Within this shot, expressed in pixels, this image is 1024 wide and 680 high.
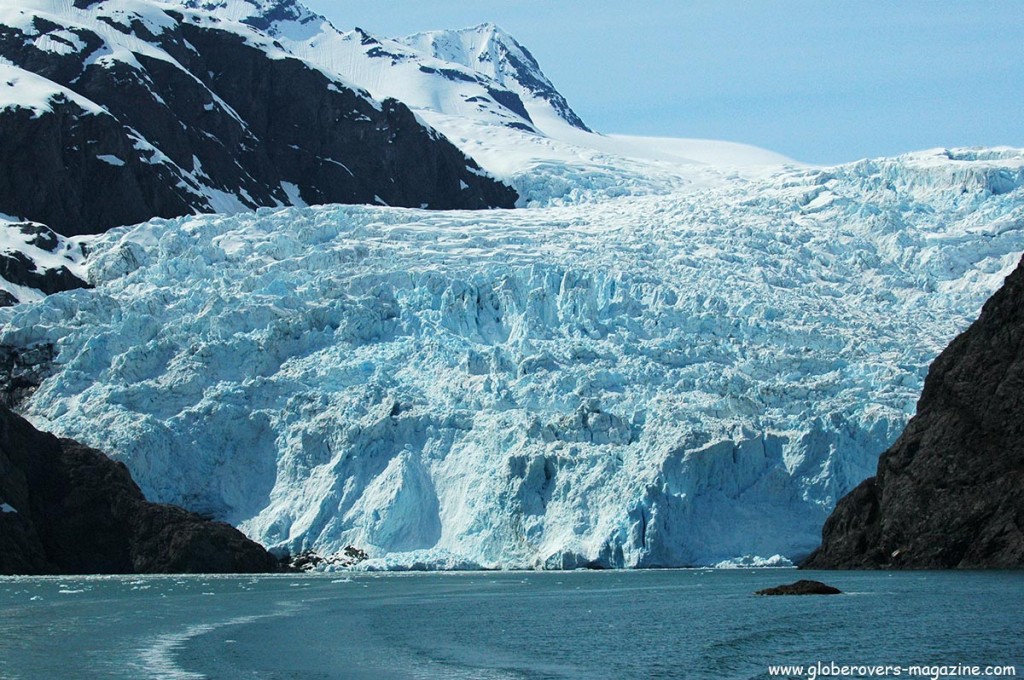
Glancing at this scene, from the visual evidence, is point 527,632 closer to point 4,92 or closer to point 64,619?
point 64,619

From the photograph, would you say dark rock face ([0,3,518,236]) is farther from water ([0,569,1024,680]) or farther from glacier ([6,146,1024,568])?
water ([0,569,1024,680])

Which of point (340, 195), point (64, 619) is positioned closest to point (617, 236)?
point (340, 195)

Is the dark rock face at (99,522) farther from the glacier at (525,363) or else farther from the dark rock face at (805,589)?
the dark rock face at (805,589)

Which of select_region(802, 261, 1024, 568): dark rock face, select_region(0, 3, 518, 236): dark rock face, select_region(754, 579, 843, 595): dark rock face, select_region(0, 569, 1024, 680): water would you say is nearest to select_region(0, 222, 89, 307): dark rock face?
select_region(0, 3, 518, 236): dark rock face

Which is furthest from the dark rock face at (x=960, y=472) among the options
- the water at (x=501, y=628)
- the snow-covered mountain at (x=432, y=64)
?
the snow-covered mountain at (x=432, y=64)

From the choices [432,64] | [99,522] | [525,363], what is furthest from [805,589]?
[432,64]

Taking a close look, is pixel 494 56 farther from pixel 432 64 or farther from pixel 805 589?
pixel 805 589
